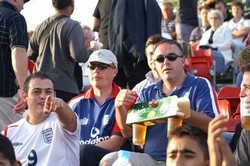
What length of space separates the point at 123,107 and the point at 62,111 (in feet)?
1.96

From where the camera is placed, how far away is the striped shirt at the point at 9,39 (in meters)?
8.20

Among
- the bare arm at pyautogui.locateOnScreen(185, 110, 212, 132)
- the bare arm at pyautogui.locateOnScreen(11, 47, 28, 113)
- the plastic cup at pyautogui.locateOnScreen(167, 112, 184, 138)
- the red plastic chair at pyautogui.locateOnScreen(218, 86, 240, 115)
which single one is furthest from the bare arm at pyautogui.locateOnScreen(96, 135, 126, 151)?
the red plastic chair at pyautogui.locateOnScreen(218, 86, 240, 115)

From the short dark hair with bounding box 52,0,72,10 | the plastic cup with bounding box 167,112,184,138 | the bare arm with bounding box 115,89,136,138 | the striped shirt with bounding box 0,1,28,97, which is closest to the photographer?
the plastic cup with bounding box 167,112,184,138

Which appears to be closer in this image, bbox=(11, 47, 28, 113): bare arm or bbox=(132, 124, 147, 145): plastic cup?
bbox=(132, 124, 147, 145): plastic cup

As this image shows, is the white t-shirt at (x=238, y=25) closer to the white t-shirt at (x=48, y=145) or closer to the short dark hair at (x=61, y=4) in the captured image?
the short dark hair at (x=61, y=4)

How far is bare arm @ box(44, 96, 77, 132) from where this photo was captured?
6348 millimetres

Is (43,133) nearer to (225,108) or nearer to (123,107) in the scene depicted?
(123,107)

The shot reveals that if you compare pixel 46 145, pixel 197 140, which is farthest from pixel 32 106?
pixel 197 140

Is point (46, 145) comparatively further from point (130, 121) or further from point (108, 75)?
point (108, 75)

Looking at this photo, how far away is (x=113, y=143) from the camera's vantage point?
7391 mm

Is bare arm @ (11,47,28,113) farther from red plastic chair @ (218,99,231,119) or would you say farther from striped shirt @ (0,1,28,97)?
red plastic chair @ (218,99,231,119)

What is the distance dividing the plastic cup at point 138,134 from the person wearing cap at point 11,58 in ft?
5.92

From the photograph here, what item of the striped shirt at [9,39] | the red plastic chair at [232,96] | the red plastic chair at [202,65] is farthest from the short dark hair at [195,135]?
the red plastic chair at [202,65]

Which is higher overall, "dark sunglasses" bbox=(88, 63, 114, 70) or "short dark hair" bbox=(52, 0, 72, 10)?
"short dark hair" bbox=(52, 0, 72, 10)
